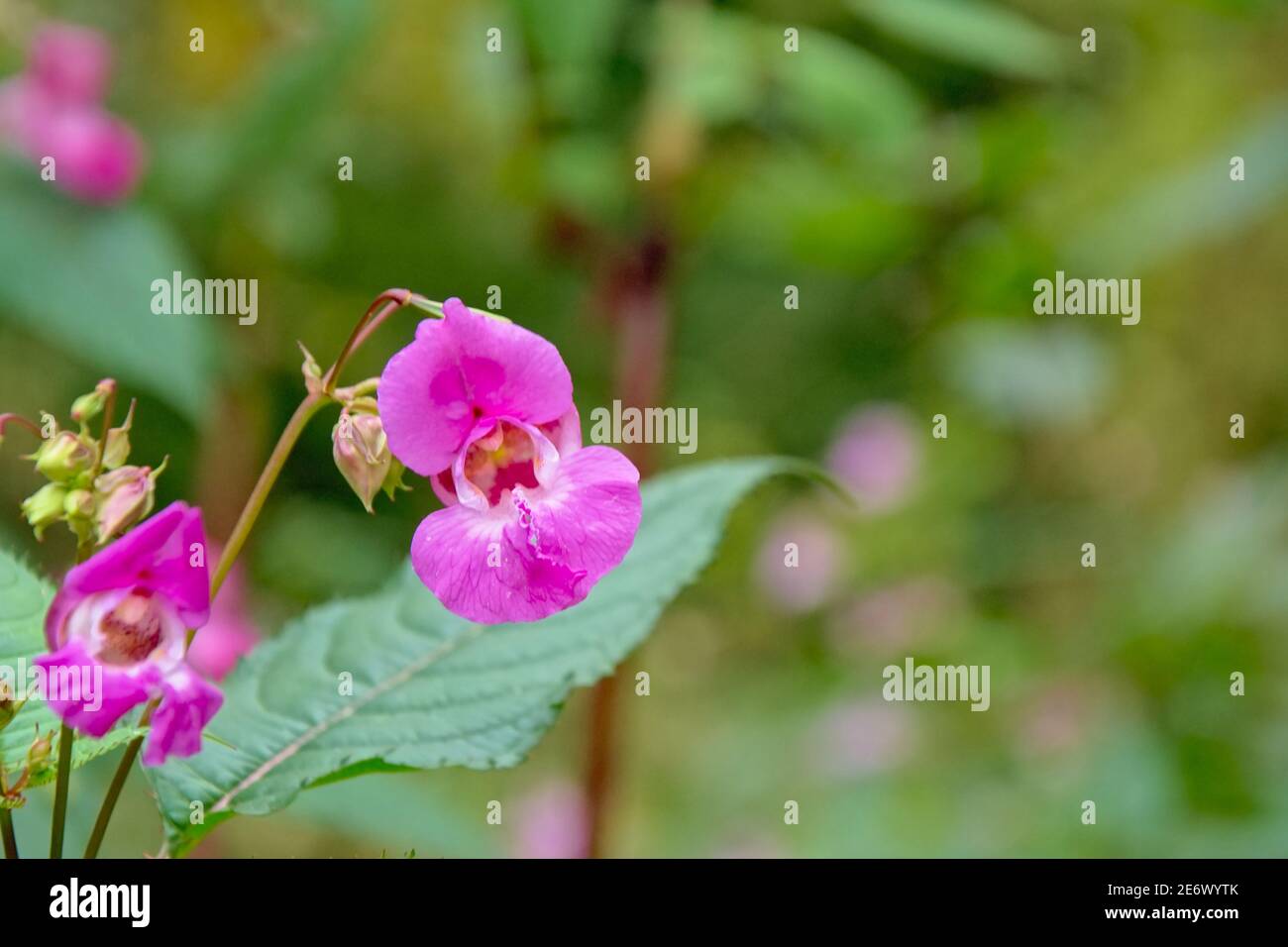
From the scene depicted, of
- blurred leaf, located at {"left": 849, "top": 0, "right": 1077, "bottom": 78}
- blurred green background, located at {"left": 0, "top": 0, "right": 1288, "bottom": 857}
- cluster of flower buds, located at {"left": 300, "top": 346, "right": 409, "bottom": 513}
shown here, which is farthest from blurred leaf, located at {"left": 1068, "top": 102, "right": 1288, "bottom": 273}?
cluster of flower buds, located at {"left": 300, "top": 346, "right": 409, "bottom": 513}

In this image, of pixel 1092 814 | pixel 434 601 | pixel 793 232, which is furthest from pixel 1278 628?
pixel 434 601

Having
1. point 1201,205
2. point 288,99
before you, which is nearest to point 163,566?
point 288,99

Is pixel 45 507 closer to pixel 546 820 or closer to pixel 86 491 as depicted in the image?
pixel 86 491

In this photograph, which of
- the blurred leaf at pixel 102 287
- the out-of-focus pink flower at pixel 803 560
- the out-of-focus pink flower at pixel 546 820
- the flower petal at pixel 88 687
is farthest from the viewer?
the out-of-focus pink flower at pixel 803 560

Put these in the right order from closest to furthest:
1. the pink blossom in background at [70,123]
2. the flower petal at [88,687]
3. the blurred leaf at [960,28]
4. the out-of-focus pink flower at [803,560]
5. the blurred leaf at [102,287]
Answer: the flower petal at [88,687] < the blurred leaf at [960,28] < the blurred leaf at [102,287] < the pink blossom in background at [70,123] < the out-of-focus pink flower at [803,560]

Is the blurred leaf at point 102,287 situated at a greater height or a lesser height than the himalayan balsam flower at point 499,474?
greater

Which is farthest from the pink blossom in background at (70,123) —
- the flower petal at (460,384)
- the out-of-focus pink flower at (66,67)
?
the flower petal at (460,384)

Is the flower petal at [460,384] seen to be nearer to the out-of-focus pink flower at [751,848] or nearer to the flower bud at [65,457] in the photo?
the flower bud at [65,457]

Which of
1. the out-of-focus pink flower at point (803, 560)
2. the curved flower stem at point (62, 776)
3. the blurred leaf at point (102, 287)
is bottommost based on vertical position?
the curved flower stem at point (62, 776)
